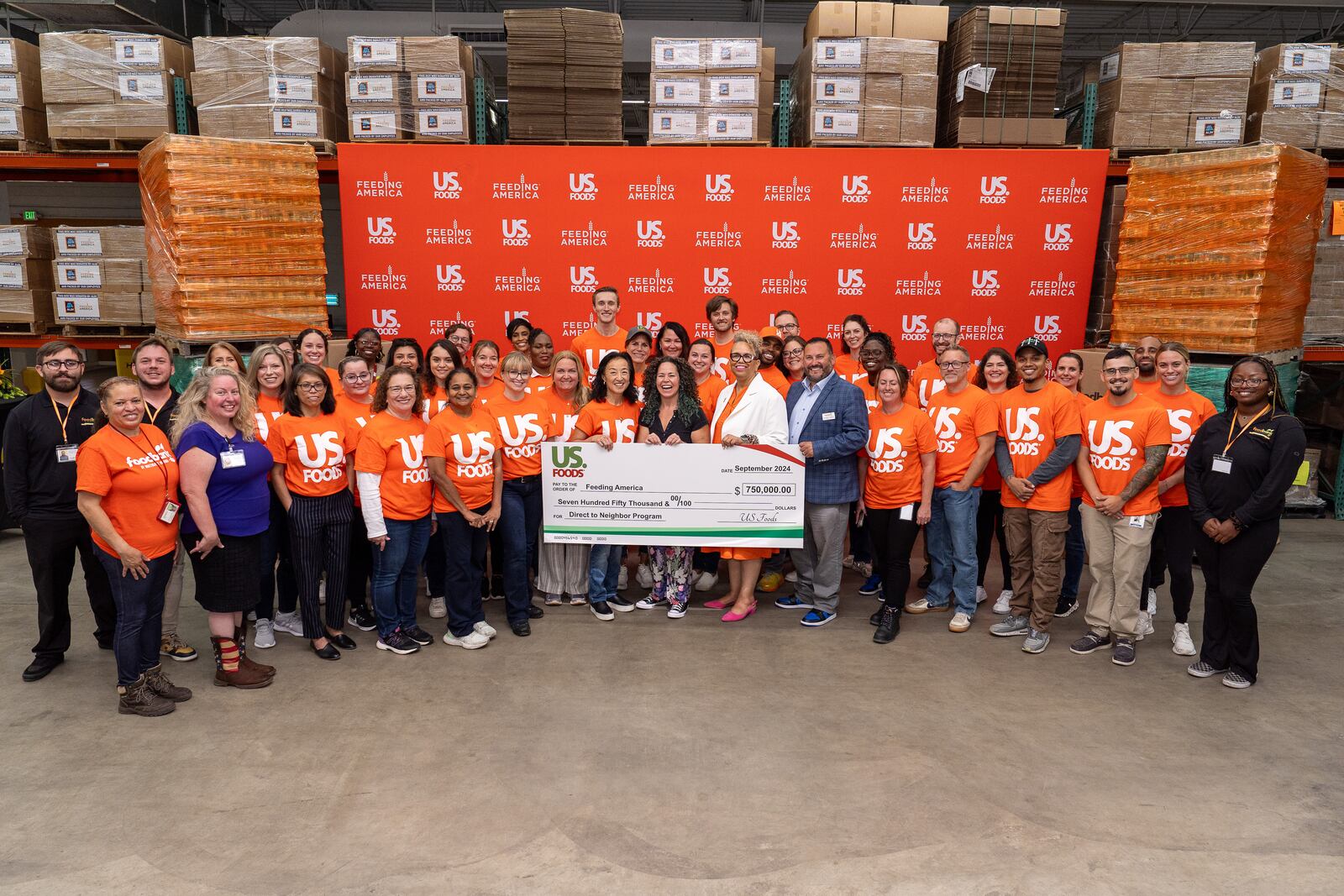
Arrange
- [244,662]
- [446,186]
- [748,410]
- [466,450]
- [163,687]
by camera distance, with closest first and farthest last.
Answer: [163,687], [244,662], [466,450], [748,410], [446,186]

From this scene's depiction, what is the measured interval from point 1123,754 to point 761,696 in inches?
69.6

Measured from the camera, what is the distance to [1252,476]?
455 centimetres

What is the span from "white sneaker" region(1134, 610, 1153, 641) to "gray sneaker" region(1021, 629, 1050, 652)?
0.49 metres

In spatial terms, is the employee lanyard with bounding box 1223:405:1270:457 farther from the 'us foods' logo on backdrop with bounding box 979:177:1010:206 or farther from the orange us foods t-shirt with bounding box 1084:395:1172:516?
the 'us foods' logo on backdrop with bounding box 979:177:1010:206

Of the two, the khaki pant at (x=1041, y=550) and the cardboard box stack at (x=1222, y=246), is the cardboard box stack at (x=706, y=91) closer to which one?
the cardboard box stack at (x=1222, y=246)

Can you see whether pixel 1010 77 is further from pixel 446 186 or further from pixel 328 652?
pixel 328 652

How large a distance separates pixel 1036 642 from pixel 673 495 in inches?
95.6

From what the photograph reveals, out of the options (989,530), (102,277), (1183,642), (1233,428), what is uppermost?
(102,277)

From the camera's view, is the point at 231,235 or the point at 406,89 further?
the point at 406,89

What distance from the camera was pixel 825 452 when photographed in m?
5.40

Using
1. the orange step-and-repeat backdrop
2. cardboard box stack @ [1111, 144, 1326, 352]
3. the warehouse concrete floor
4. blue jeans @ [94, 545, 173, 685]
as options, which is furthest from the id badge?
cardboard box stack @ [1111, 144, 1326, 352]

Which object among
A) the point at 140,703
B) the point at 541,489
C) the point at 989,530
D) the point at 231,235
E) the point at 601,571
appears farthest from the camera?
the point at 231,235

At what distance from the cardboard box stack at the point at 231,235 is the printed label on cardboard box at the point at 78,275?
2.98 feet

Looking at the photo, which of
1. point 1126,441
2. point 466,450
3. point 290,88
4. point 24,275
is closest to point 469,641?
point 466,450
